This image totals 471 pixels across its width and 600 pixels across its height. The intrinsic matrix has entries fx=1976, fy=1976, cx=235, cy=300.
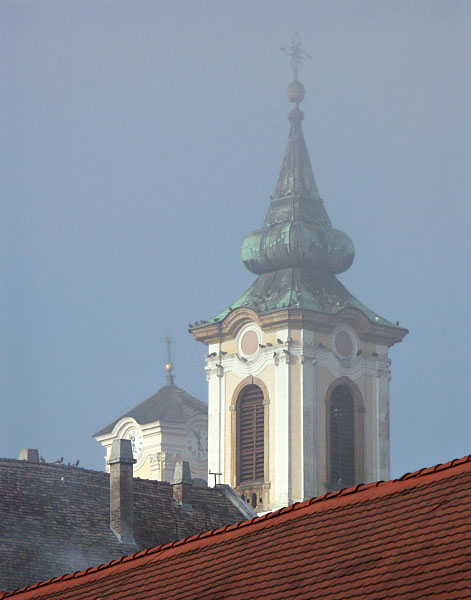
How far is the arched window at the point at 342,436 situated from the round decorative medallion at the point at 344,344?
1.30 metres

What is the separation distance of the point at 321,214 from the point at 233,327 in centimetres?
805

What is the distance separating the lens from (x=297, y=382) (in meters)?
69.9

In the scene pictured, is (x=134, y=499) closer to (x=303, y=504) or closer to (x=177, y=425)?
(x=303, y=504)

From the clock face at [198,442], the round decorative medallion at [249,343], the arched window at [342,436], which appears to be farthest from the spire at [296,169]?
the clock face at [198,442]

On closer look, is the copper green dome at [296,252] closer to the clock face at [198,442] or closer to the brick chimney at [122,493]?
the clock face at [198,442]

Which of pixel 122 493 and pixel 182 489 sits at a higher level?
pixel 182 489

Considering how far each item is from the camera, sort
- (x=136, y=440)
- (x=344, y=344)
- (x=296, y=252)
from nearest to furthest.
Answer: (x=344, y=344) → (x=296, y=252) → (x=136, y=440)

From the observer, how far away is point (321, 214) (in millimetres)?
76875

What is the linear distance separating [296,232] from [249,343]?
585cm

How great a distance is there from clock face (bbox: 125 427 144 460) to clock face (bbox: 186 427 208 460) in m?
2.07

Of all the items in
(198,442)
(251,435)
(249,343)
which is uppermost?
(198,442)

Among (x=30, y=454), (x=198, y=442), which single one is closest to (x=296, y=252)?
(x=198, y=442)

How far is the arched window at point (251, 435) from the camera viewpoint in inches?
2763

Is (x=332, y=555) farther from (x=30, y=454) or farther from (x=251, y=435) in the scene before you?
(x=251, y=435)
